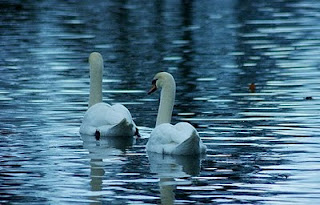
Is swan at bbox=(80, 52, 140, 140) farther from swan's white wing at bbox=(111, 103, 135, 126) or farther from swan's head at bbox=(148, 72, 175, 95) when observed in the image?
swan's head at bbox=(148, 72, 175, 95)

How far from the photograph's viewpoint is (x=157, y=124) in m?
16.2

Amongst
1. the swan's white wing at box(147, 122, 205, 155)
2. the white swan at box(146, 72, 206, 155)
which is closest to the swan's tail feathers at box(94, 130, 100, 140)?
the white swan at box(146, 72, 206, 155)

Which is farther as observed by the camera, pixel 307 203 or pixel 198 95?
pixel 198 95

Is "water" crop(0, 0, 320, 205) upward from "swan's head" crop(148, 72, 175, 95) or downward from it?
downward

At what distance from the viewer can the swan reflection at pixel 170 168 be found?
12.5 meters

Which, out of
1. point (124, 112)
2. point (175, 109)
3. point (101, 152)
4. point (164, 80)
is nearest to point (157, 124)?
point (164, 80)

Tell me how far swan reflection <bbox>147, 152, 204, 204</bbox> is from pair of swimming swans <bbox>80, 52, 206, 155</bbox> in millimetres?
126

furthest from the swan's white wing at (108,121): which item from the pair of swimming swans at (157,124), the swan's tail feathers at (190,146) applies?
the swan's tail feathers at (190,146)

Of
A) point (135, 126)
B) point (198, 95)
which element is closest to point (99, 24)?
point (198, 95)

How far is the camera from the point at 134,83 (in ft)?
77.3

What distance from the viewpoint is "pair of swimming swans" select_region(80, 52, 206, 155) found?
14.8m

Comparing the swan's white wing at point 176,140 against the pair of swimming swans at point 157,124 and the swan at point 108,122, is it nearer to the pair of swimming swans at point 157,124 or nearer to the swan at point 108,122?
the pair of swimming swans at point 157,124

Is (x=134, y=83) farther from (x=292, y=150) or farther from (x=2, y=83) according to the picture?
(x=292, y=150)

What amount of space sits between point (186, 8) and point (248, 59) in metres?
20.6
